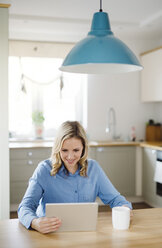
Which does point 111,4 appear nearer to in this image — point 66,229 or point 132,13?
point 132,13

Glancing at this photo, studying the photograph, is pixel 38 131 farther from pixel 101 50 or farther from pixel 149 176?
pixel 101 50

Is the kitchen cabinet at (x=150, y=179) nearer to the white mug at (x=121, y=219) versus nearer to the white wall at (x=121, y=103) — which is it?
the white wall at (x=121, y=103)

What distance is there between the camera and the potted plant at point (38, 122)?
5234mm

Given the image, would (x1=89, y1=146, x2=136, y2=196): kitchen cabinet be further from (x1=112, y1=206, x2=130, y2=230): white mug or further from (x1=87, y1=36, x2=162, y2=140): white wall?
(x1=112, y1=206, x2=130, y2=230): white mug

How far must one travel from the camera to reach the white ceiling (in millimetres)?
3842

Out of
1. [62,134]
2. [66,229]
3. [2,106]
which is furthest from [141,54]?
[66,229]

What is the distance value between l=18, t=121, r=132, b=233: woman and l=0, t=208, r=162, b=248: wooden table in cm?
28

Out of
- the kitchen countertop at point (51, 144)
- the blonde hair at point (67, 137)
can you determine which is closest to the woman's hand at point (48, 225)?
the blonde hair at point (67, 137)

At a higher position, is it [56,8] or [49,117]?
[56,8]

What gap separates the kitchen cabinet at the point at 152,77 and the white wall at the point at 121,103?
0.17 metres

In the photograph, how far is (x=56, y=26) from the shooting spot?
470cm

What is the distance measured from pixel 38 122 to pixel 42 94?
461 mm

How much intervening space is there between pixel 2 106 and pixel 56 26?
161cm

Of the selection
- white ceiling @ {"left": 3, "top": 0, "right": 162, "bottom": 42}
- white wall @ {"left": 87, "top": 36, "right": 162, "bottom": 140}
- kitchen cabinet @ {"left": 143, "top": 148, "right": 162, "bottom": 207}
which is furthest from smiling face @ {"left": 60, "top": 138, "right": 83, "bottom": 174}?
white wall @ {"left": 87, "top": 36, "right": 162, "bottom": 140}
